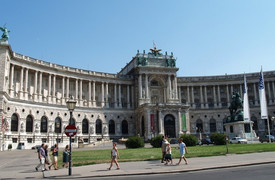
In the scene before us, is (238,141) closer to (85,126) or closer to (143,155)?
(143,155)

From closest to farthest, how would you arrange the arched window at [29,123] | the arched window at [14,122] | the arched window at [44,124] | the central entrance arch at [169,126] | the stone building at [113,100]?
the arched window at [14,122], the stone building at [113,100], the arched window at [29,123], the arched window at [44,124], the central entrance arch at [169,126]

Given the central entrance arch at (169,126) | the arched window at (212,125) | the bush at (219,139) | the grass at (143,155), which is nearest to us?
the grass at (143,155)

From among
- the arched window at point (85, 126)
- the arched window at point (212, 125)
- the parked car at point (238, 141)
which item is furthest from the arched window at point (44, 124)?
the arched window at point (212, 125)

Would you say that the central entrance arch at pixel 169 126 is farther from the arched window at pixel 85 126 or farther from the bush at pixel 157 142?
the bush at pixel 157 142

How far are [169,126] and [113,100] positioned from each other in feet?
69.0

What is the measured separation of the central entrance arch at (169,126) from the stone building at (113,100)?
0.29 m

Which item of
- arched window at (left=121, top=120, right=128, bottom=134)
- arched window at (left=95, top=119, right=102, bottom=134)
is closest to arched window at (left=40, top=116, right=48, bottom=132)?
arched window at (left=95, top=119, right=102, bottom=134)

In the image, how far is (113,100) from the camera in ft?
298

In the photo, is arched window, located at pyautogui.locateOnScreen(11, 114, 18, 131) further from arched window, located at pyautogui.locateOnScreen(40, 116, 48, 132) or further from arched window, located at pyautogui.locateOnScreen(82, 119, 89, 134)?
arched window, located at pyautogui.locateOnScreen(82, 119, 89, 134)

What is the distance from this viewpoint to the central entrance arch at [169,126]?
81.0 meters

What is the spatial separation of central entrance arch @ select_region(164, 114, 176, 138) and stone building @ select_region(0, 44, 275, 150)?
292 mm

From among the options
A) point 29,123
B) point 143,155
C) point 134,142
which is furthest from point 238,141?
point 29,123

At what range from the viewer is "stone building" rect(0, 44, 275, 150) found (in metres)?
67.7

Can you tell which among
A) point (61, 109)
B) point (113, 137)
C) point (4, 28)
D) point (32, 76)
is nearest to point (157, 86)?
point (113, 137)
